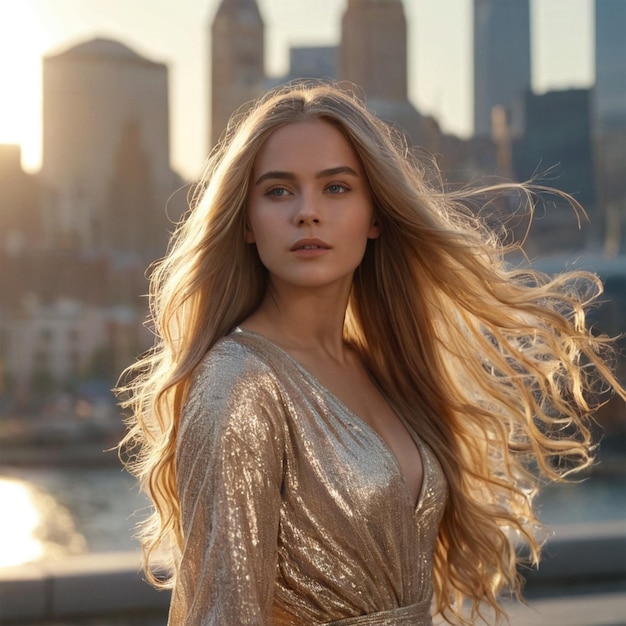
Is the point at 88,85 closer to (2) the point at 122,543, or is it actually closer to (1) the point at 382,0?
(1) the point at 382,0

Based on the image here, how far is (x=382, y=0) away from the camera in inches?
Answer: 4466

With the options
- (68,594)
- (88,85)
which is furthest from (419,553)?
(88,85)

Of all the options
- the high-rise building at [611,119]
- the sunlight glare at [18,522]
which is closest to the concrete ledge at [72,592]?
the sunlight glare at [18,522]

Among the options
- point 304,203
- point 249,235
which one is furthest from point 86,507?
point 304,203

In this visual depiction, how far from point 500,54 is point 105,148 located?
4668 centimetres

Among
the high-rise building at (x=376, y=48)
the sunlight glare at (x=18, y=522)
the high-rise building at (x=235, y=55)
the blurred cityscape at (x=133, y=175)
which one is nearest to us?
the sunlight glare at (x=18, y=522)

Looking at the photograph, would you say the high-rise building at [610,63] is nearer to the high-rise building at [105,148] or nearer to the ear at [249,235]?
the high-rise building at [105,148]

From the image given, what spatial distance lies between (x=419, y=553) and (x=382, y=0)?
11497 cm

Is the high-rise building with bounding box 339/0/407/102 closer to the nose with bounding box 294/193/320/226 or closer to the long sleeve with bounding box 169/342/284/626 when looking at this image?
the nose with bounding box 294/193/320/226

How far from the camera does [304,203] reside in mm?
2023

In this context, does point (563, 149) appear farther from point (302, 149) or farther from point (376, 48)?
point (302, 149)

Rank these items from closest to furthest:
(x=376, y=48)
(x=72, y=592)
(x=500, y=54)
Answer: (x=72, y=592)
(x=376, y=48)
(x=500, y=54)

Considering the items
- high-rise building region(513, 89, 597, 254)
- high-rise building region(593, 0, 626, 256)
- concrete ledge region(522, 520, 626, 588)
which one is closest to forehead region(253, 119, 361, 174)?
concrete ledge region(522, 520, 626, 588)

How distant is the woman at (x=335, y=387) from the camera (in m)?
1.78
